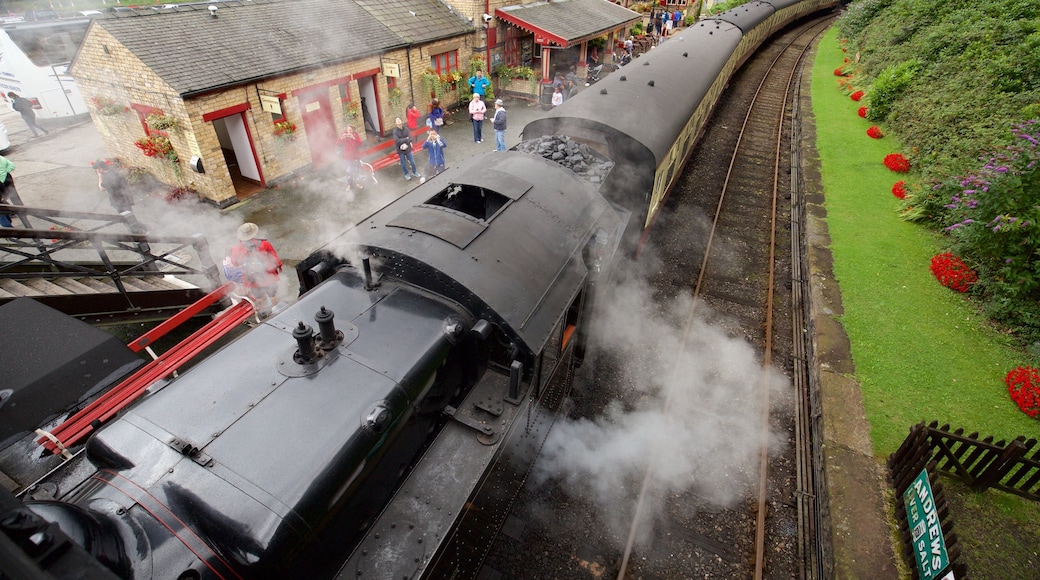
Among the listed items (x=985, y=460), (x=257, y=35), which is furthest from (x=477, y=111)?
(x=985, y=460)

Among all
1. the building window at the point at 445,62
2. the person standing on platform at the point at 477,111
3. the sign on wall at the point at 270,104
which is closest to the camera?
the sign on wall at the point at 270,104

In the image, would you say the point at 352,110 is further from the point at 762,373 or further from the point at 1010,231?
the point at 1010,231

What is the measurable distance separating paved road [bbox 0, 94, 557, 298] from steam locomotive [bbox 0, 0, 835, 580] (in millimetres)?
4976

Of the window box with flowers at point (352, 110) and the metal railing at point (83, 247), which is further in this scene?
the window box with flowers at point (352, 110)

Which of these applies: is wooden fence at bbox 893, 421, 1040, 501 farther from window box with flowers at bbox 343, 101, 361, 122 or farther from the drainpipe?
the drainpipe

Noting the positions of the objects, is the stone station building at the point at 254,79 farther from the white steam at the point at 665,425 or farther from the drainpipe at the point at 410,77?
the white steam at the point at 665,425

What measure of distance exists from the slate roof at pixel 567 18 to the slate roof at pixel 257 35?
3.53 m

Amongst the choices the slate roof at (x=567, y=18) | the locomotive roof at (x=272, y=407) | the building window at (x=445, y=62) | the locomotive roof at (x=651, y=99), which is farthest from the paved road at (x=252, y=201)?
the slate roof at (x=567, y=18)

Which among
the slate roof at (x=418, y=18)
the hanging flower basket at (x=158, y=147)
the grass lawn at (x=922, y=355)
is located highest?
the slate roof at (x=418, y=18)

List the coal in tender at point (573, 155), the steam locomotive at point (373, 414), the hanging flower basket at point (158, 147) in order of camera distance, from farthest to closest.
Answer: the hanging flower basket at point (158, 147) → the coal in tender at point (573, 155) → the steam locomotive at point (373, 414)

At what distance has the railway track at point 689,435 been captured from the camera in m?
4.93

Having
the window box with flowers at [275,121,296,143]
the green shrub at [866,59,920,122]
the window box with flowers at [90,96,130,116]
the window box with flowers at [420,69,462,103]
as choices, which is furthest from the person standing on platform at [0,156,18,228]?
the green shrub at [866,59,920,122]

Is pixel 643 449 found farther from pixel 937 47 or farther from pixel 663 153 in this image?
pixel 937 47

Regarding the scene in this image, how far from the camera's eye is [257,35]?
38.8 feet
